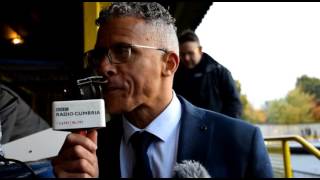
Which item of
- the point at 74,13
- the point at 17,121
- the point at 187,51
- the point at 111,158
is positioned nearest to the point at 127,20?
the point at 111,158

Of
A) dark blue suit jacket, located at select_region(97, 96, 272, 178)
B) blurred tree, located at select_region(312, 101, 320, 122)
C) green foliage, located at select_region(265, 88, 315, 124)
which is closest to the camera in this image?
dark blue suit jacket, located at select_region(97, 96, 272, 178)

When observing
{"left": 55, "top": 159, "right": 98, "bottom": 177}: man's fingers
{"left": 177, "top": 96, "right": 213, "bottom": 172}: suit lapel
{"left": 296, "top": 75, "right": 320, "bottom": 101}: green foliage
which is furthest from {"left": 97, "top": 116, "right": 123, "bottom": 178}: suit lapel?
{"left": 296, "top": 75, "right": 320, "bottom": 101}: green foliage

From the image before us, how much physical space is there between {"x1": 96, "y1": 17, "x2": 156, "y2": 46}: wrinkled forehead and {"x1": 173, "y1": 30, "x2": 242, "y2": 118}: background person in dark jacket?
6.14 ft

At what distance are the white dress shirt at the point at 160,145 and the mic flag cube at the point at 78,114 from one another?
12.7 inches

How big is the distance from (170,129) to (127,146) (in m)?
0.15

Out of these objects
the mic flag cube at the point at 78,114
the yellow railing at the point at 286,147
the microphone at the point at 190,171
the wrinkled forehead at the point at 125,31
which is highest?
the wrinkled forehead at the point at 125,31

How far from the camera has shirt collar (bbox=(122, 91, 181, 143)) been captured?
1.27 meters

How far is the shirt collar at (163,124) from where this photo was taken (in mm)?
1271

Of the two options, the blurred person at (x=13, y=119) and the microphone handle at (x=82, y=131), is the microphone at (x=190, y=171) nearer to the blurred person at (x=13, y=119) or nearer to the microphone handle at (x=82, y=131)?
the microphone handle at (x=82, y=131)

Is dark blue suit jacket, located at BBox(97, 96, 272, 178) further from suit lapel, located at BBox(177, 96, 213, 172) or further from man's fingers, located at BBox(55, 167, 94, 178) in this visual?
man's fingers, located at BBox(55, 167, 94, 178)

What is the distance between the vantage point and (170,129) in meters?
1.29

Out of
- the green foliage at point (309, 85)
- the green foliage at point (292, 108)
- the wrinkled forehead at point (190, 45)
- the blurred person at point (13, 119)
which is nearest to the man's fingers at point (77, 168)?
the blurred person at point (13, 119)

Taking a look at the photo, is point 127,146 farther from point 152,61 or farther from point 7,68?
point 7,68

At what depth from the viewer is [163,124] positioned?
1.28 meters
